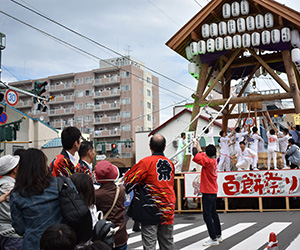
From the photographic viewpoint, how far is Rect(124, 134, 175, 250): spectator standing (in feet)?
14.6

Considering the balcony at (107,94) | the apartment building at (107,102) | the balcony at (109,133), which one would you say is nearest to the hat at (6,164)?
the apartment building at (107,102)

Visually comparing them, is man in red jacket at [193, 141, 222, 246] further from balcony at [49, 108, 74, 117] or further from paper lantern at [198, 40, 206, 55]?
balcony at [49, 108, 74, 117]

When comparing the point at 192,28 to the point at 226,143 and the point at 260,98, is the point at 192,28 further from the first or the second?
the point at 226,143

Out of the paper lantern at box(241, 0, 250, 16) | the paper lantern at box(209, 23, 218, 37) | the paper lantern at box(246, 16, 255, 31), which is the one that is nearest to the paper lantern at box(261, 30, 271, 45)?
the paper lantern at box(246, 16, 255, 31)

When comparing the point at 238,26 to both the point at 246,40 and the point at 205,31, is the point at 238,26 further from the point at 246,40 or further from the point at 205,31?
the point at 205,31

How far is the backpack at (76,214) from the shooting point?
2889 millimetres

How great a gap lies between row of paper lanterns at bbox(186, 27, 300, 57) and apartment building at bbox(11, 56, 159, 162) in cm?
3780

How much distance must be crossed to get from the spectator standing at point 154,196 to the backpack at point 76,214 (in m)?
1.49

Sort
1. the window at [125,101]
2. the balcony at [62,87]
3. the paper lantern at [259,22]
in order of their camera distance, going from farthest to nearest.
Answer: the balcony at [62,87] → the window at [125,101] → the paper lantern at [259,22]

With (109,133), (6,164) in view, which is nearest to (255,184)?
(6,164)

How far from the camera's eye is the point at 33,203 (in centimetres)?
295

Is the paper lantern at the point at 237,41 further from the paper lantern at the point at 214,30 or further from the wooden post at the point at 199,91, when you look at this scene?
the wooden post at the point at 199,91

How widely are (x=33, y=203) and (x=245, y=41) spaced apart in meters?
12.2

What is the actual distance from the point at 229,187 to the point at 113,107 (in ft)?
145
